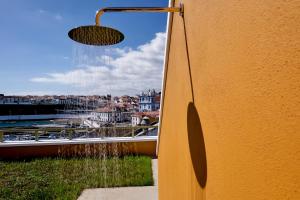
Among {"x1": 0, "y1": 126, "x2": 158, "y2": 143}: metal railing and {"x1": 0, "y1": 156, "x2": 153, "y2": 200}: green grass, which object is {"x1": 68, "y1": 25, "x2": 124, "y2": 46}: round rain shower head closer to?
{"x1": 0, "y1": 156, "x2": 153, "y2": 200}: green grass

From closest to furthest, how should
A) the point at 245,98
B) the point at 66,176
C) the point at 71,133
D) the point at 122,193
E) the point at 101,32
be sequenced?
the point at 245,98, the point at 101,32, the point at 122,193, the point at 66,176, the point at 71,133

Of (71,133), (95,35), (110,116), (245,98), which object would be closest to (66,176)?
(71,133)

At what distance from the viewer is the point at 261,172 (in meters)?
0.70

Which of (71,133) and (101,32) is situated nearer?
(101,32)

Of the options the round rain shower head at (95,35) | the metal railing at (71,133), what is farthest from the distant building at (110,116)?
the round rain shower head at (95,35)

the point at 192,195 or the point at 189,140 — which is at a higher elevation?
the point at 189,140

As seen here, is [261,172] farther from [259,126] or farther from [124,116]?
[124,116]

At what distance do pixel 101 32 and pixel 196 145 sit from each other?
916 millimetres

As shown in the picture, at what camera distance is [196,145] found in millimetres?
1388

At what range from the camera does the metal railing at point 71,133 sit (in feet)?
30.1

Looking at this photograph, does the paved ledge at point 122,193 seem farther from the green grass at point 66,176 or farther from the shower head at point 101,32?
the shower head at point 101,32

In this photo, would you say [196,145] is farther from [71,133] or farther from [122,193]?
[71,133]

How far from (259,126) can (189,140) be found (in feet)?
2.90

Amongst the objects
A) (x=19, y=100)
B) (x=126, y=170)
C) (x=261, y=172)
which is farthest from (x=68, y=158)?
(x=19, y=100)
